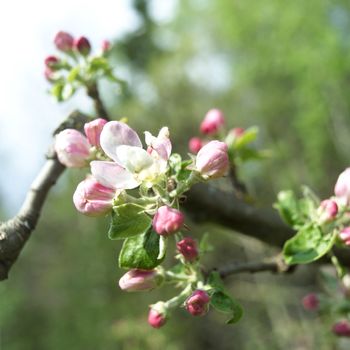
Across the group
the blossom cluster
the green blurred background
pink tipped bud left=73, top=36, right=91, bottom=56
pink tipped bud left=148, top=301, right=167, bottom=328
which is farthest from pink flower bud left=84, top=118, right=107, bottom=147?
the green blurred background

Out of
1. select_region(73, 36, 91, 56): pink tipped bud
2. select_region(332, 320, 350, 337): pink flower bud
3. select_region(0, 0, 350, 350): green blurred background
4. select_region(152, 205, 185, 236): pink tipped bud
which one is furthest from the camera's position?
select_region(0, 0, 350, 350): green blurred background

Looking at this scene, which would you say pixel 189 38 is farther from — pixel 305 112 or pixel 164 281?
pixel 164 281

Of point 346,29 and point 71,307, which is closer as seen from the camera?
point 71,307

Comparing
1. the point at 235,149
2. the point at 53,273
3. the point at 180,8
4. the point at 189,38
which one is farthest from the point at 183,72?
the point at 235,149

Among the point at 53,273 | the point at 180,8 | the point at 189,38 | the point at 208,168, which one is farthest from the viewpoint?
the point at 180,8

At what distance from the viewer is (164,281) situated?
94 centimetres

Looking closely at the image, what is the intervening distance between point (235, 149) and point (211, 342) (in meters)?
9.97

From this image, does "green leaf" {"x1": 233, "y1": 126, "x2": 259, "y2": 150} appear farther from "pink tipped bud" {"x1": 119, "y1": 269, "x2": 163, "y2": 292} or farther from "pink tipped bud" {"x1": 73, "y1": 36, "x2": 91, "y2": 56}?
"pink tipped bud" {"x1": 119, "y1": 269, "x2": 163, "y2": 292}

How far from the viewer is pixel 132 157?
76 cm

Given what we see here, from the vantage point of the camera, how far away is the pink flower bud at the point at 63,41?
1.28m

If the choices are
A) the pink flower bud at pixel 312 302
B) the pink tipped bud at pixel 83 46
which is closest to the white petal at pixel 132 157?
the pink tipped bud at pixel 83 46

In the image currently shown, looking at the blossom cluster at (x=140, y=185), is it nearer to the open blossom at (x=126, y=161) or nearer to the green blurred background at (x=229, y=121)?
the open blossom at (x=126, y=161)

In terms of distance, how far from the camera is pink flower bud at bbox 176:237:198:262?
0.86 metres

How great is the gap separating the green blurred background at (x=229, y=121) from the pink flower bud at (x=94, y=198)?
22.2 ft
